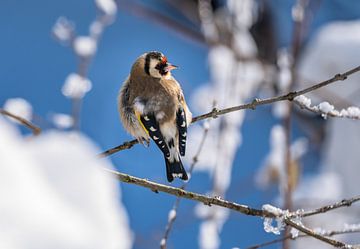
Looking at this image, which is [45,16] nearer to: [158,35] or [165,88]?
[158,35]

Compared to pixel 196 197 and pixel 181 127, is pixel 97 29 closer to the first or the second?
pixel 181 127

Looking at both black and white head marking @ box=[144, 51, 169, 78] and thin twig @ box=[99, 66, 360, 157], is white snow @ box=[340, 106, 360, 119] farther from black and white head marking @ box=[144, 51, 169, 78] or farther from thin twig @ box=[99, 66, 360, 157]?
black and white head marking @ box=[144, 51, 169, 78]

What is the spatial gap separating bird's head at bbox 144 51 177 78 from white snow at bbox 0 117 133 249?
1810mm

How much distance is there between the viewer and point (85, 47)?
2.12 meters

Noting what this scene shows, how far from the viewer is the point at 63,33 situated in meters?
2.32

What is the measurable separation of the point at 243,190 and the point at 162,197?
1.43 ft

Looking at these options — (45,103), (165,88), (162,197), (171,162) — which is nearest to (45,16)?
(45,103)

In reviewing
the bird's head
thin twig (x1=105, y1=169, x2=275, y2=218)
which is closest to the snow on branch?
thin twig (x1=105, y1=169, x2=275, y2=218)

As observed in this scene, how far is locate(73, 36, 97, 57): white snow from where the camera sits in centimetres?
209

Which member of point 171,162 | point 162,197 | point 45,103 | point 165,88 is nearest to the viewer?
point 171,162

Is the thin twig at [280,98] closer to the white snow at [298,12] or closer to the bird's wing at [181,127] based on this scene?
the bird's wing at [181,127]

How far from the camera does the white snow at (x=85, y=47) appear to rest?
6.85 feet

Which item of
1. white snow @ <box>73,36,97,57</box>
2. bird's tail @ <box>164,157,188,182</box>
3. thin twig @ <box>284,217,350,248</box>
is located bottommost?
thin twig @ <box>284,217,350,248</box>

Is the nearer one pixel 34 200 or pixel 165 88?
pixel 34 200
